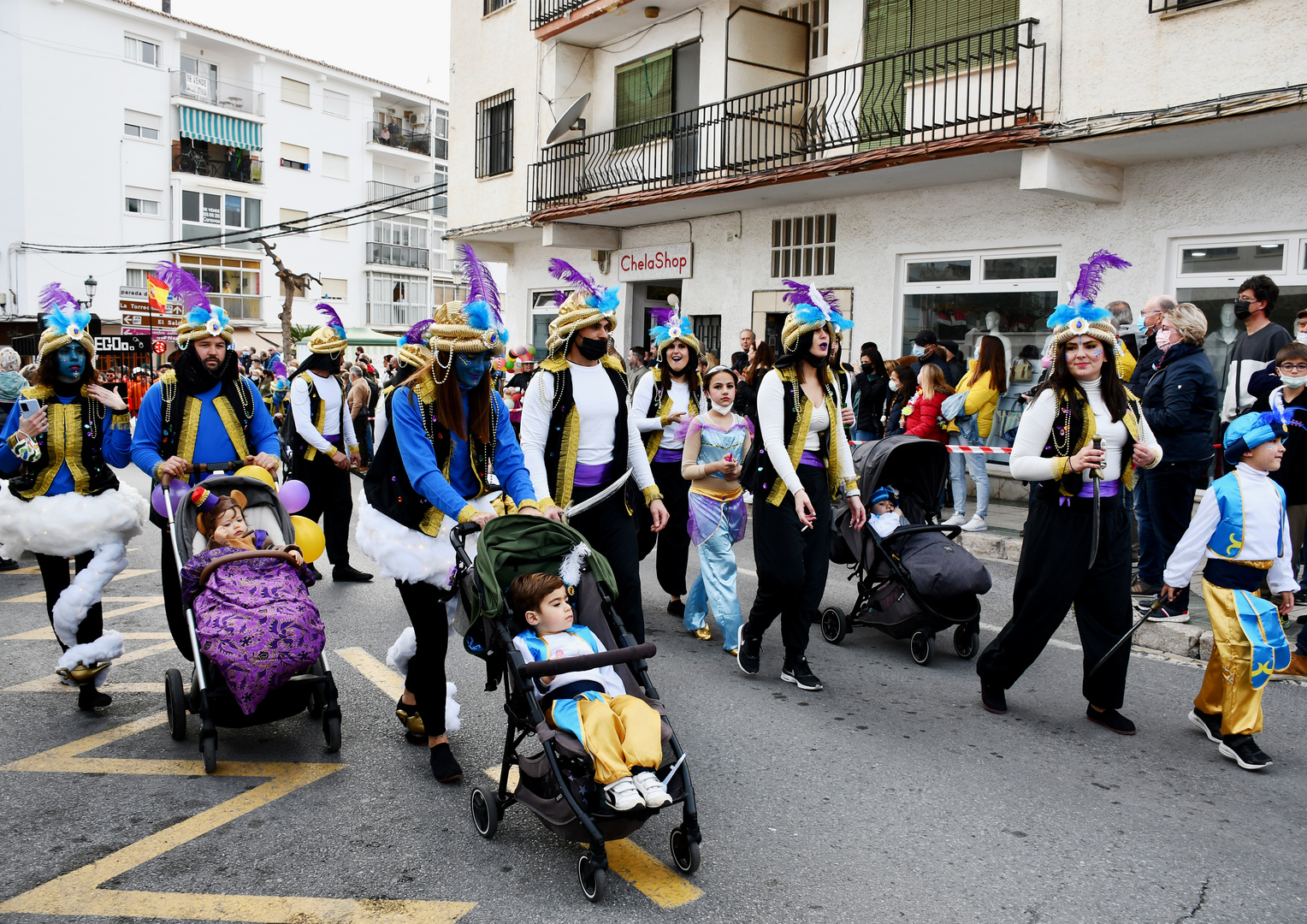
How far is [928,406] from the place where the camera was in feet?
33.4

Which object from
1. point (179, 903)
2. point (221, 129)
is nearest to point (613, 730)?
point (179, 903)

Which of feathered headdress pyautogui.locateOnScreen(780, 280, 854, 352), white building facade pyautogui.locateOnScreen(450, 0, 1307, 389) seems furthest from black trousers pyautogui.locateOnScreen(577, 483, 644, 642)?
white building facade pyautogui.locateOnScreen(450, 0, 1307, 389)

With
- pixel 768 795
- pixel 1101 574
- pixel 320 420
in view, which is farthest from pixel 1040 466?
pixel 320 420

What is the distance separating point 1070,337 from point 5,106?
153 ft

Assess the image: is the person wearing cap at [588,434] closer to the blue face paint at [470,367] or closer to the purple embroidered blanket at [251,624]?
the blue face paint at [470,367]

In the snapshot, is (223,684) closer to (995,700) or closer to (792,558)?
(792,558)

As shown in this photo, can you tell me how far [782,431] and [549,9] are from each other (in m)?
16.1

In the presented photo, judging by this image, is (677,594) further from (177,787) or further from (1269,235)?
(1269,235)

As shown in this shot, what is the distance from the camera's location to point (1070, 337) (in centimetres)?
468

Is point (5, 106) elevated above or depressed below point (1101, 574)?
above

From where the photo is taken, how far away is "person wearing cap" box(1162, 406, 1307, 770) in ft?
14.5

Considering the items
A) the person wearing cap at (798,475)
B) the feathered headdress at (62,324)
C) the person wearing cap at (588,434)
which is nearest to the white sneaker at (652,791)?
the person wearing cap at (588,434)

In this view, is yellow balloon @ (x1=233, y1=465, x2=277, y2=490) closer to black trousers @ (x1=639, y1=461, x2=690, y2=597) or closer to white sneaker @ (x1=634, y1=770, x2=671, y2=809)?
black trousers @ (x1=639, y1=461, x2=690, y2=597)

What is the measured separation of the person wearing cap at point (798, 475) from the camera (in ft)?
17.4
